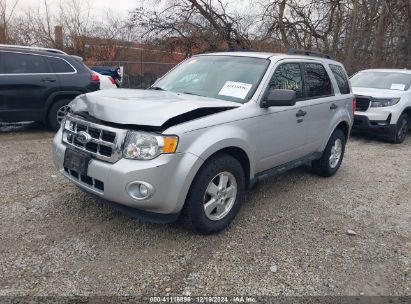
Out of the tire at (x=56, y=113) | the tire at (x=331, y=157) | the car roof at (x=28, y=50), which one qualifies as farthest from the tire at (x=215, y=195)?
the car roof at (x=28, y=50)

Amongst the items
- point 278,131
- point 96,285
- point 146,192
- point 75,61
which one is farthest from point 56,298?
point 75,61

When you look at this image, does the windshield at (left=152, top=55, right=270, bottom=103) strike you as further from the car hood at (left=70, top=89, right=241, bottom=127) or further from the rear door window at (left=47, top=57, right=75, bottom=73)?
the rear door window at (left=47, top=57, right=75, bottom=73)

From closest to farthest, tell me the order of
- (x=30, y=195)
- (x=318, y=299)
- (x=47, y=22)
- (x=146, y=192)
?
(x=318, y=299) < (x=146, y=192) < (x=30, y=195) < (x=47, y=22)

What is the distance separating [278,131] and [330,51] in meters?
15.8

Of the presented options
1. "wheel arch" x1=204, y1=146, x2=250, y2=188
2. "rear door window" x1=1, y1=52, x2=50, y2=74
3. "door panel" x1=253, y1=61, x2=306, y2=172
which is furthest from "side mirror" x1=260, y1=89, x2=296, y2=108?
"rear door window" x1=1, y1=52, x2=50, y2=74

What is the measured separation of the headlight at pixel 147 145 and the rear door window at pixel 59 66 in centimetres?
508

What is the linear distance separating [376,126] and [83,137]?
6991mm

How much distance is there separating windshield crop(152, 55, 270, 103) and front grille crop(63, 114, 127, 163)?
1256mm

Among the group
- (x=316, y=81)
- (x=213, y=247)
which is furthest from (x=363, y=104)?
(x=213, y=247)

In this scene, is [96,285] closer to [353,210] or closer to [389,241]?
[389,241]

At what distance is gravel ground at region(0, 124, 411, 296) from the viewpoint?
284 cm

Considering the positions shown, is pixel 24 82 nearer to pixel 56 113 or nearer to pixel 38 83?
pixel 38 83

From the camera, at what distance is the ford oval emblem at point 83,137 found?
3.25 metres

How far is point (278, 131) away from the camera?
13.4 ft
